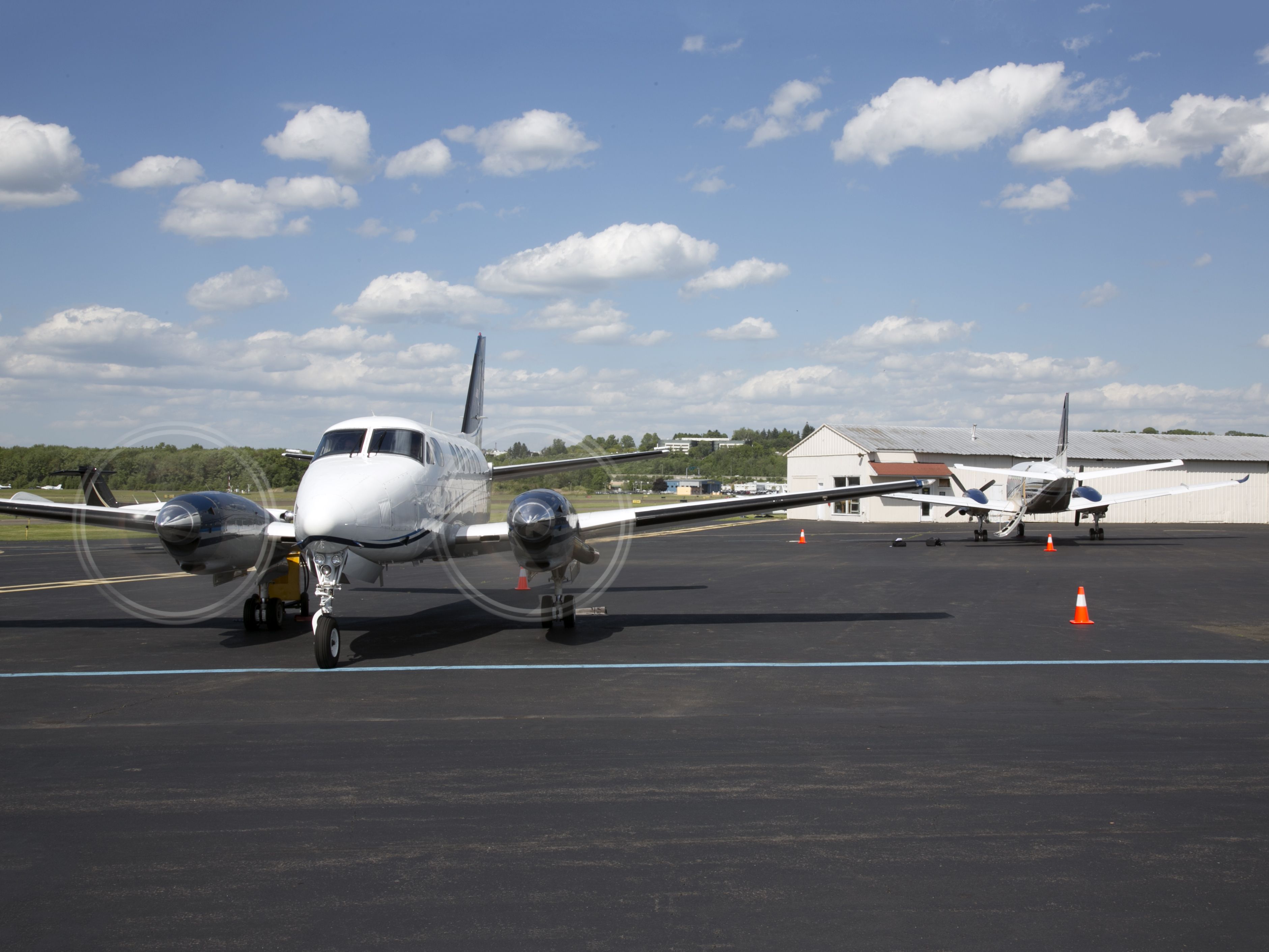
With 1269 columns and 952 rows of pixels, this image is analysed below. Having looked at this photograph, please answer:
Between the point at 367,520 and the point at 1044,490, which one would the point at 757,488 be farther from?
the point at 367,520

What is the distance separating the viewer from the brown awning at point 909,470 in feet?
183

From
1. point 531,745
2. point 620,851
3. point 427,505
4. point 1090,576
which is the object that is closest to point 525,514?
point 427,505

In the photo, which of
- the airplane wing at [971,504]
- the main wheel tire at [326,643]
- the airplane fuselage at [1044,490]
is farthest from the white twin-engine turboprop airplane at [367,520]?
the airplane fuselage at [1044,490]

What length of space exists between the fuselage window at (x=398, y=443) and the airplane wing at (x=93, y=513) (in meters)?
3.70

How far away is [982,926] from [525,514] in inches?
338

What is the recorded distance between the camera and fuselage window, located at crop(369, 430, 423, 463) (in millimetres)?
12141

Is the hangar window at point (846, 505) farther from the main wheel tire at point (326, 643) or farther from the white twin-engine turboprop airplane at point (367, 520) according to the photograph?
the main wheel tire at point (326, 643)

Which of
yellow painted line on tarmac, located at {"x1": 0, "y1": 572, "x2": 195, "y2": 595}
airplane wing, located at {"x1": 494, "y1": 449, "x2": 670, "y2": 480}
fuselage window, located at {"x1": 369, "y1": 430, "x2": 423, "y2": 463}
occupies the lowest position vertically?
yellow painted line on tarmac, located at {"x1": 0, "y1": 572, "x2": 195, "y2": 595}

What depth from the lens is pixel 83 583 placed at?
69.6 feet

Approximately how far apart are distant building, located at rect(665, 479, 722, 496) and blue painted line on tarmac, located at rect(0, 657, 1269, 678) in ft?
255

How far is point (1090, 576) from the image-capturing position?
72.9 ft

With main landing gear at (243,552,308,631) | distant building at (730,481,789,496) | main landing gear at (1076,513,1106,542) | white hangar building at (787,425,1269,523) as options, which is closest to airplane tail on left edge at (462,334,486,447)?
main landing gear at (243,552,308,631)

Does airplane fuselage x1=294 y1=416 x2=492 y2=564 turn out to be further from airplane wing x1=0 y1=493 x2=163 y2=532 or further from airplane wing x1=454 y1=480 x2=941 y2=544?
airplane wing x1=0 y1=493 x2=163 y2=532

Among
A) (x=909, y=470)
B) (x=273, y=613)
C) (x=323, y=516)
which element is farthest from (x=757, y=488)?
(x=323, y=516)
